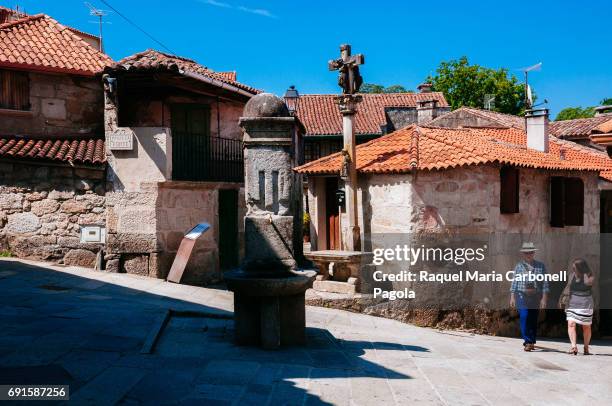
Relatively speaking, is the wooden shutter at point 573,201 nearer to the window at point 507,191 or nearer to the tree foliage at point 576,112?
the window at point 507,191

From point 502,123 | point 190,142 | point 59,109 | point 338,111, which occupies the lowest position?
point 190,142

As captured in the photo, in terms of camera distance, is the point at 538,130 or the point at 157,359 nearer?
the point at 157,359

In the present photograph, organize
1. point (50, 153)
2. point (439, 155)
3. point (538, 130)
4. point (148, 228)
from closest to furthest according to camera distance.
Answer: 1. point (439, 155)
2. point (50, 153)
3. point (148, 228)
4. point (538, 130)

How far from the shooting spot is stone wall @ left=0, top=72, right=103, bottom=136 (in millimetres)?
13078

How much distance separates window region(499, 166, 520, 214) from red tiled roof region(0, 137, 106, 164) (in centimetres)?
882

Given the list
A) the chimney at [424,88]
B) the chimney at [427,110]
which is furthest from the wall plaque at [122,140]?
the chimney at [424,88]

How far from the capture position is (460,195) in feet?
38.4

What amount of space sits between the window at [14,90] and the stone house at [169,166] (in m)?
2.11

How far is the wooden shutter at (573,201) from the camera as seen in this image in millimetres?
14180

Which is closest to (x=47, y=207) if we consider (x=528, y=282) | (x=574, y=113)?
(x=528, y=282)

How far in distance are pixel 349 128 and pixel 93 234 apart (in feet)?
20.4

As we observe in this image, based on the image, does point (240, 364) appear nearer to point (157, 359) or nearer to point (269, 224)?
point (157, 359)

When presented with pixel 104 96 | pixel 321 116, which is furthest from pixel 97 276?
pixel 321 116

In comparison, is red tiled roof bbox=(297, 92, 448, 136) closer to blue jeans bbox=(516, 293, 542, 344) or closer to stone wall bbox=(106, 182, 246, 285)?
stone wall bbox=(106, 182, 246, 285)
